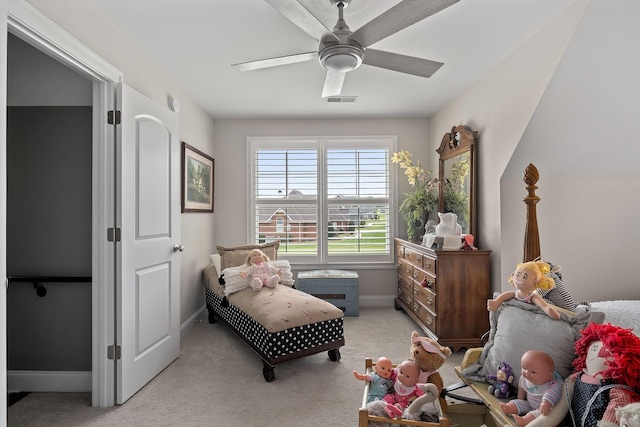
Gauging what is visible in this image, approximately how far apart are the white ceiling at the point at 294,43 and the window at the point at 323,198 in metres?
0.81

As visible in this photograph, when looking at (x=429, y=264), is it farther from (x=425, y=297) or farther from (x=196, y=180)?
(x=196, y=180)

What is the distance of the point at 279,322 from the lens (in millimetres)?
2695

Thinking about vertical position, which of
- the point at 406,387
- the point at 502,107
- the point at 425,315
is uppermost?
the point at 502,107

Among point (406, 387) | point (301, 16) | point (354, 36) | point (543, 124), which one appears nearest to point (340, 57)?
point (354, 36)

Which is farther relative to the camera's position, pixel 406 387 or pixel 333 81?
pixel 333 81

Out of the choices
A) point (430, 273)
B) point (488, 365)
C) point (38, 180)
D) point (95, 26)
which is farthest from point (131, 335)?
point (430, 273)

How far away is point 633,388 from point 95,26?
10.3ft

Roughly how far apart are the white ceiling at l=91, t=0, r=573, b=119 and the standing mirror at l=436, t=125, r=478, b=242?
0.50 m

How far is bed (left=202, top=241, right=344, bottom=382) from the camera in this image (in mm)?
2682

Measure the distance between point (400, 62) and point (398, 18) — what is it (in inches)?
18.9

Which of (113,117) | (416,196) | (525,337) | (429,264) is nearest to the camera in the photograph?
(525,337)

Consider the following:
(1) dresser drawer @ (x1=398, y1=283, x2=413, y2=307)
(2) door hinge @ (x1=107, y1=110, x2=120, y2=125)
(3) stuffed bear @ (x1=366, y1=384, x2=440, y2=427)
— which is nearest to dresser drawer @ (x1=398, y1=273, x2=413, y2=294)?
(1) dresser drawer @ (x1=398, y1=283, x2=413, y2=307)

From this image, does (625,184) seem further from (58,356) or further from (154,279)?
(58,356)

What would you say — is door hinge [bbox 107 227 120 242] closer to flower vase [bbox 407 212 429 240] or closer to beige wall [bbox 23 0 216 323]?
beige wall [bbox 23 0 216 323]
